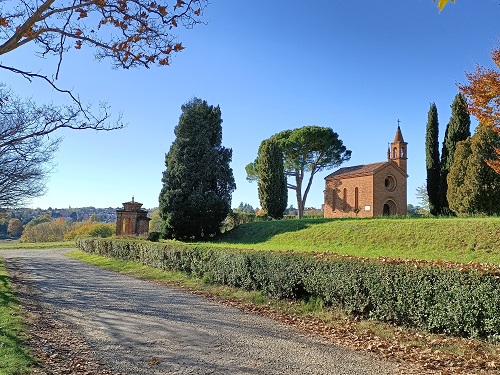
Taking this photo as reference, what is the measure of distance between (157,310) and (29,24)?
6128 mm

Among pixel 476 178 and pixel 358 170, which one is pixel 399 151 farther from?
pixel 476 178

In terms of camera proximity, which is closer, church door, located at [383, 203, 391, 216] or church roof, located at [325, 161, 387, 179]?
church roof, located at [325, 161, 387, 179]

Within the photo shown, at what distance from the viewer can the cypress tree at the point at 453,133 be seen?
24.4 metres

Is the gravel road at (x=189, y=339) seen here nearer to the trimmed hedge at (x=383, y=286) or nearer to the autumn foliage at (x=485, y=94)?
the trimmed hedge at (x=383, y=286)

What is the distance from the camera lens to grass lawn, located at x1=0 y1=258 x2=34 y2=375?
179 inches

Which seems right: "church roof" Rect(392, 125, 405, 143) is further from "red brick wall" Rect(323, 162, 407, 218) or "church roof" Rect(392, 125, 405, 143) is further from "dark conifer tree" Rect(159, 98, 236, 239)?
"dark conifer tree" Rect(159, 98, 236, 239)

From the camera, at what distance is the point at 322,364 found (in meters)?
4.91

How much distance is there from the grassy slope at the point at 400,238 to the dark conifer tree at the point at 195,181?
4.16 metres

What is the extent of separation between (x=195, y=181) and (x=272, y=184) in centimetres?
867

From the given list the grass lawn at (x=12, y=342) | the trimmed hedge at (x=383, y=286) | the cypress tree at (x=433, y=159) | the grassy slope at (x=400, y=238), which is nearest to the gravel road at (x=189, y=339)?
the grass lawn at (x=12, y=342)

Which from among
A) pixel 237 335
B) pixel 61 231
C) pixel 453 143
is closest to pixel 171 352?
pixel 237 335

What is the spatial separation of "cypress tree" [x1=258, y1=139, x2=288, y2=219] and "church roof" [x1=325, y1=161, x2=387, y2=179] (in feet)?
19.1

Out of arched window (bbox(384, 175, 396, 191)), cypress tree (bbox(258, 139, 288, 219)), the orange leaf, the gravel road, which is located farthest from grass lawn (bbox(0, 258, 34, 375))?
arched window (bbox(384, 175, 396, 191))

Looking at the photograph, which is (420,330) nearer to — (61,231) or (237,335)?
(237,335)
